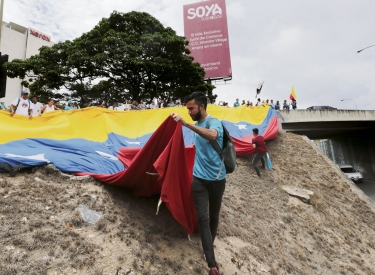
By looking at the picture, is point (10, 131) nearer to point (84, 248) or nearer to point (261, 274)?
point (84, 248)

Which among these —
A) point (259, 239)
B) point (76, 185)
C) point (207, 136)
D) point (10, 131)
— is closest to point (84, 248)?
point (76, 185)

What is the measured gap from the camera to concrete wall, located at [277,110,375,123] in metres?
19.5

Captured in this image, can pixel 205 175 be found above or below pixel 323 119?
below

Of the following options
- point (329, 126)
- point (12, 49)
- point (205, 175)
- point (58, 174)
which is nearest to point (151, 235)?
point (205, 175)

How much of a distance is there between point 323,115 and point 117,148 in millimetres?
19219

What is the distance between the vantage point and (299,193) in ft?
25.5

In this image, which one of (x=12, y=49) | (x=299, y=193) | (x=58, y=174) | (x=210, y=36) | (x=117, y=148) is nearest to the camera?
(x=58, y=174)

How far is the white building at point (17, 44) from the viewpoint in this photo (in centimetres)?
3853

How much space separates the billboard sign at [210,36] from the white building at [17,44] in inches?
1082

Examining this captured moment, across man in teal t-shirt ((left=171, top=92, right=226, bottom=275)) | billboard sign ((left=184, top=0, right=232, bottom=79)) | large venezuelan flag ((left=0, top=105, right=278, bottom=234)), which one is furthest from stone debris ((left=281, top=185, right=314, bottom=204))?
billboard sign ((left=184, top=0, right=232, bottom=79))

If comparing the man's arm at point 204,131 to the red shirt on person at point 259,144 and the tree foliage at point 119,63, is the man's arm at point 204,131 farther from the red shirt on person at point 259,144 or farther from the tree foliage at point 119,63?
the tree foliage at point 119,63

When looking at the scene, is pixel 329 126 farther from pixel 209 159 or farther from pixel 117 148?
pixel 209 159

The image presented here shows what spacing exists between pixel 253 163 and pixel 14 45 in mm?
46640

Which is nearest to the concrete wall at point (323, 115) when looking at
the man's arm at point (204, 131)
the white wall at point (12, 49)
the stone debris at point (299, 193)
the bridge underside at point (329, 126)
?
the bridge underside at point (329, 126)
